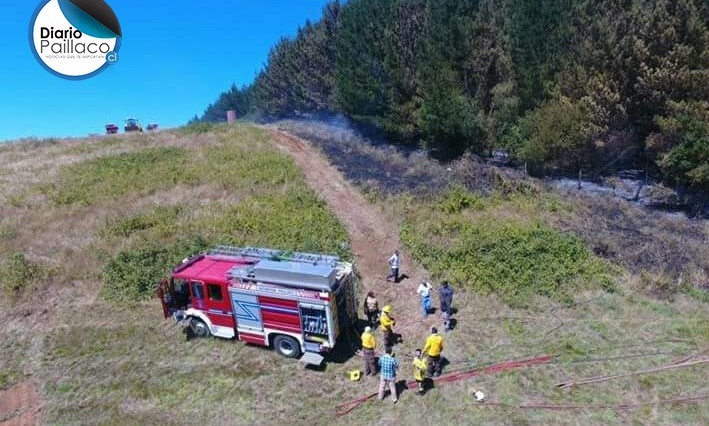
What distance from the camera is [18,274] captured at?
66.1 ft

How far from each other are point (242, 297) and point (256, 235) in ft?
30.2

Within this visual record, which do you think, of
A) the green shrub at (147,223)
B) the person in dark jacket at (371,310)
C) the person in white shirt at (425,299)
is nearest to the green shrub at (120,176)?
the green shrub at (147,223)

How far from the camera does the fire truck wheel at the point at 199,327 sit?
53.5 feet

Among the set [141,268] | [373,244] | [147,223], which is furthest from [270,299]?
[147,223]

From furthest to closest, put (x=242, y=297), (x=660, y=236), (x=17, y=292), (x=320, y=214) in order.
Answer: (x=320, y=214), (x=660, y=236), (x=17, y=292), (x=242, y=297)

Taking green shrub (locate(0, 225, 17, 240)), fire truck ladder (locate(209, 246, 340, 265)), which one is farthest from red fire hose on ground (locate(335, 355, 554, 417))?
green shrub (locate(0, 225, 17, 240))

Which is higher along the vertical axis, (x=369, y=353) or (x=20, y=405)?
(x=369, y=353)

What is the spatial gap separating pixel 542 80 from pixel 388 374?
28.0 metres

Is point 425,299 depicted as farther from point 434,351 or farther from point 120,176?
point 120,176

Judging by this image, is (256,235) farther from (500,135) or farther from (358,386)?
(500,135)

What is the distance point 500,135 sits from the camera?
34.9 m

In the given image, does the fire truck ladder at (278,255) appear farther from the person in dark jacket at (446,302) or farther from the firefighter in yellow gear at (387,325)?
the person in dark jacket at (446,302)

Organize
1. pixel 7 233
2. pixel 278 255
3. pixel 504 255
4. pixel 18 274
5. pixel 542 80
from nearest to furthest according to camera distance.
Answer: pixel 278 255 → pixel 18 274 → pixel 504 255 → pixel 7 233 → pixel 542 80

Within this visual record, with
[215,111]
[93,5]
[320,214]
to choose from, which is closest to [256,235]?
[320,214]
